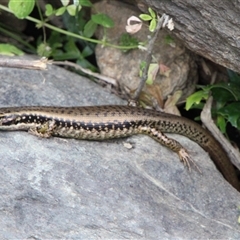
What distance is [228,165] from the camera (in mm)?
5590

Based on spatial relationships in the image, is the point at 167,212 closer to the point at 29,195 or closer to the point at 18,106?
the point at 29,195

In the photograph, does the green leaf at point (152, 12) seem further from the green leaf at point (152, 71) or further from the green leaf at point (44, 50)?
the green leaf at point (44, 50)

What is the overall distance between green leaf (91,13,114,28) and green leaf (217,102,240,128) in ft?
4.14

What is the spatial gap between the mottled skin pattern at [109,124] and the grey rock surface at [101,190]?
9cm

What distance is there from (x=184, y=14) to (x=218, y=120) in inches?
48.3

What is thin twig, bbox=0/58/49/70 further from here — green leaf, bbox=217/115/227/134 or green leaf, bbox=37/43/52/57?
green leaf, bbox=217/115/227/134

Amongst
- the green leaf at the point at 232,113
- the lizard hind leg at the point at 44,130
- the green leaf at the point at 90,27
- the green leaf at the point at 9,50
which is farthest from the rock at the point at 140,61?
the lizard hind leg at the point at 44,130

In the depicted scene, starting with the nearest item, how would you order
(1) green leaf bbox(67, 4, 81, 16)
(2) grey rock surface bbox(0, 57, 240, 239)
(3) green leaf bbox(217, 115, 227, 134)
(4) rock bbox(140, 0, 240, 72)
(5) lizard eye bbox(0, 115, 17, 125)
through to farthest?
(2) grey rock surface bbox(0, 57, 240, 239)
(4) rock bbox(140, 0, 240, 72)
(5) lizard eye bbox(0, 115, 17, 125)
(3) green leaf bbox(217, 115, 227, 134)
(1) green leaf bbox(67, 4, 81, 16)

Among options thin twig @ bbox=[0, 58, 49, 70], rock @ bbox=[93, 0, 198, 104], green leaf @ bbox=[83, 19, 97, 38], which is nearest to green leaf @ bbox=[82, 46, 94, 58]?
rock @ bbox=[93, 0, 198, 104]

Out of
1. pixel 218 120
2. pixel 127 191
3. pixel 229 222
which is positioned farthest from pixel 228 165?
pixel 127 191

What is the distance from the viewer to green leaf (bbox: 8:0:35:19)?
5207mm

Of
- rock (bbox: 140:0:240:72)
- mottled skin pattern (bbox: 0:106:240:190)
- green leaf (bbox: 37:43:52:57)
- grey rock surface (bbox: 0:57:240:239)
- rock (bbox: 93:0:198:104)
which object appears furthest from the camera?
green leaf (bbox: 37:43:52:57)

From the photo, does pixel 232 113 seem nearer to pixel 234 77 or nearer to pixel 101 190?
pixel 234 77

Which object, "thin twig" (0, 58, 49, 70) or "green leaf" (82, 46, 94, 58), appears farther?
"green leaf" (82, 46, 94, 58)
